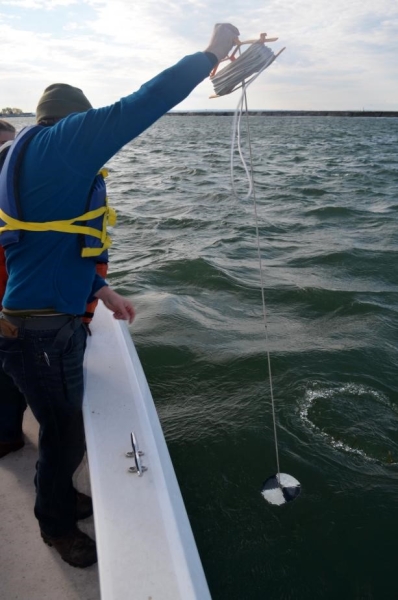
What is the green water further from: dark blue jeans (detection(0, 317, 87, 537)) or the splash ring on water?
dark blue jeans (detection(0, 317, 87, 537))

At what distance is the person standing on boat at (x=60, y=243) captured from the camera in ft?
5.41

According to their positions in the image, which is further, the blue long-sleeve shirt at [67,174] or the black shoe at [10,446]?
the black shoe at [10,446]

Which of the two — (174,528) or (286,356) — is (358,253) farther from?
(174,528)

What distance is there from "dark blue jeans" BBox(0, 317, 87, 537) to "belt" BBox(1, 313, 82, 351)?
15 mm

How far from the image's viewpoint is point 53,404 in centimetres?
196

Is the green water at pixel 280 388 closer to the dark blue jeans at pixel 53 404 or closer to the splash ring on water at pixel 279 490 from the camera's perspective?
the splash ring on water at pixel 279 490

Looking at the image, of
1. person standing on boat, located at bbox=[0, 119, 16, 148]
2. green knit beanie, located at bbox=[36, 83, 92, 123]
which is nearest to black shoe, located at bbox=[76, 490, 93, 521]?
green knit beanie, located at bbox=[36, 83, 92, 123]

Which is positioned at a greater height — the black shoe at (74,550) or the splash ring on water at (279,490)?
the black shoe at (74,550)

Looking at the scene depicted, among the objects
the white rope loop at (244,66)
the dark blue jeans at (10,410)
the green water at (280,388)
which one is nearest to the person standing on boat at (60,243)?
the white rope loop at (244,66)

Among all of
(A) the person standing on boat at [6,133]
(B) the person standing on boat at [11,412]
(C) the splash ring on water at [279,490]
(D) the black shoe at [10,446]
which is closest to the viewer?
(B) the person standing on boat at [11,412]

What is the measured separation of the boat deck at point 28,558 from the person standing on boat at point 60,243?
7cm

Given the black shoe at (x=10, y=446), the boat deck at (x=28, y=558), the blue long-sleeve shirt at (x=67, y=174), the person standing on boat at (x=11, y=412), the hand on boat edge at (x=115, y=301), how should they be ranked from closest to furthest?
the blue long-sleeve shirt at (x=67, y=174)
the boat deck at (x=28, y=558)
the hand on boat edge at (x=115, y=301)
the person standing on boat at (x=11, y=412)
the black shoe at (x=10, y=446)

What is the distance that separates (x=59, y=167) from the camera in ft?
5.40

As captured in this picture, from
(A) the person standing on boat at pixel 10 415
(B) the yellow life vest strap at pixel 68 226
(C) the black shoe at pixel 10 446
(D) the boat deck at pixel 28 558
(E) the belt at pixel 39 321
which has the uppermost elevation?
(B) the yellow life vest strap at pixel 68 226
